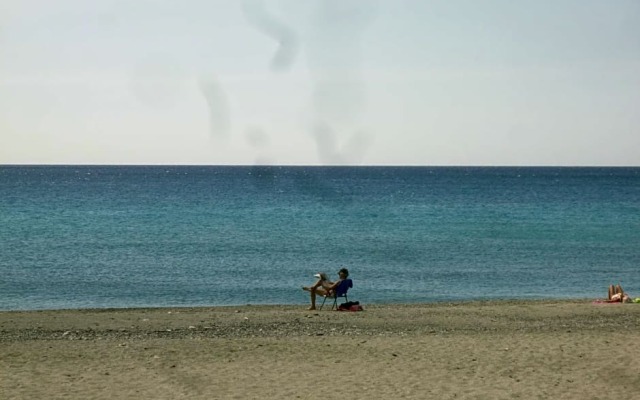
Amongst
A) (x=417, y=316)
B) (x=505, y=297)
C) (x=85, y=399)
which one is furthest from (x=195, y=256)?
(x=85, y=399)

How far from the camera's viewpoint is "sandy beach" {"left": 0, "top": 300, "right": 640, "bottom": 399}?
12.0 metres

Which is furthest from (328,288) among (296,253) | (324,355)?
(296,253)

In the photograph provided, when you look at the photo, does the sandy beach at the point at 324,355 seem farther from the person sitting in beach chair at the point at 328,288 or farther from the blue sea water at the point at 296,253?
the blue sea water at the point at 296,253

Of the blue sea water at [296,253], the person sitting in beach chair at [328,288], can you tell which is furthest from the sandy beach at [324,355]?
the blue sea water at [296,253]

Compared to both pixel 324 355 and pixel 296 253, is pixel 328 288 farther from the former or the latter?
pixel 296 253

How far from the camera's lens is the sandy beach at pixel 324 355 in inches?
472

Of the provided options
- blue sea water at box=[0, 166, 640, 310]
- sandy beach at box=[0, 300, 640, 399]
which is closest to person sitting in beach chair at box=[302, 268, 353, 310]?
sandy beach at box=[0, 300, 640, 399]

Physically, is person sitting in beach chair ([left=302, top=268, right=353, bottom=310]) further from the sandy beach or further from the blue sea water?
the blue sea water

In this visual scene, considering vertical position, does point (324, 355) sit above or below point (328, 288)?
below

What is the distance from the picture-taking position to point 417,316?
19406mm

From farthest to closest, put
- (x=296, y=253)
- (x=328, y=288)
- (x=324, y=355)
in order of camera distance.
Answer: (x=296, y=253), (x=328, y=288), (x=324, y=355)

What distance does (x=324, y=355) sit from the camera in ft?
46.7

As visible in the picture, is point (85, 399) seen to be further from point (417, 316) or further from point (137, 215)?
point (137, 215)

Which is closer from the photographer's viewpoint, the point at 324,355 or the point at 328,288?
the point at 324,355
